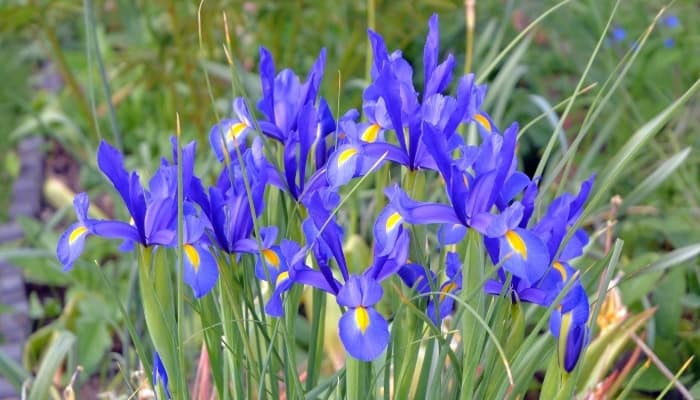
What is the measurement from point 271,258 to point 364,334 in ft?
0.63

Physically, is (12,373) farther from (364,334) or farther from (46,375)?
Result: (364,334)

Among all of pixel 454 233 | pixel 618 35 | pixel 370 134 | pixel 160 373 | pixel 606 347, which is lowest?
pixel 606 347

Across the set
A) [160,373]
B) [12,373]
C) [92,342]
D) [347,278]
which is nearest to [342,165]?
[347,278]

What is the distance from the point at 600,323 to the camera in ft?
6.27

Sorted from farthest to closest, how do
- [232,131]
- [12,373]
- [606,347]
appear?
[606,347] → [12,373] → [232,131]

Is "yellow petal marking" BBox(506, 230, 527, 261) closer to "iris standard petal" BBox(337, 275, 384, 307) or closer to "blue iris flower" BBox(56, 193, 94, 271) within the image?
"iris standard petal" BBox(337, 275, 384, 307)

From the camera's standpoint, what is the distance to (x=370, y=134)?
1.14m

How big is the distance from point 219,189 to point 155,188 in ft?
0.27

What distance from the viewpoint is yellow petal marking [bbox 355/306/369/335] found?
1014mm

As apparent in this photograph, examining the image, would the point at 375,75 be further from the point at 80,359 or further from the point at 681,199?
the point at 681,199

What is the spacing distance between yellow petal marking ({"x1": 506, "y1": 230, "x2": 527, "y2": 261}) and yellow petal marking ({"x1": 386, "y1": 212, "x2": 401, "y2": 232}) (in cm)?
12

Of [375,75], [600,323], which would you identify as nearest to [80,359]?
[600,323]

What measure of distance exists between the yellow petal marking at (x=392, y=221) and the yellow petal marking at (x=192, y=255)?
0.21m

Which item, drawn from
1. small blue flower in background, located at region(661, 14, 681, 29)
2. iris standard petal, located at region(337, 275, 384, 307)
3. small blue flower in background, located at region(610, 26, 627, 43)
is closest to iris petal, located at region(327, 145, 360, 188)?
iris standard petal, located at region(337, 275, 384, 307)
